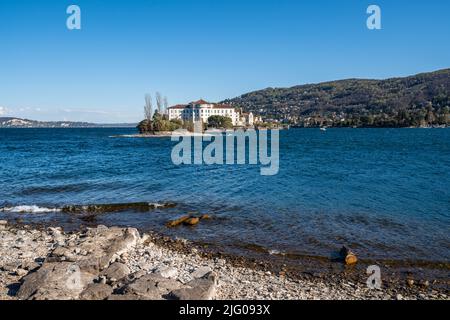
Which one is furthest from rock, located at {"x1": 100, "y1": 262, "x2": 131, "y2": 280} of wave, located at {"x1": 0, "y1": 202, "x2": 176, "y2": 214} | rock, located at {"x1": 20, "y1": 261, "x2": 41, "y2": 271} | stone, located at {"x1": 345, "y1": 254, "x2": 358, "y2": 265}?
wave, located at {"x1": 0, "y1": 202, "x2": 176, "y2": 214}

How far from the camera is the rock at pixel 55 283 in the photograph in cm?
1037

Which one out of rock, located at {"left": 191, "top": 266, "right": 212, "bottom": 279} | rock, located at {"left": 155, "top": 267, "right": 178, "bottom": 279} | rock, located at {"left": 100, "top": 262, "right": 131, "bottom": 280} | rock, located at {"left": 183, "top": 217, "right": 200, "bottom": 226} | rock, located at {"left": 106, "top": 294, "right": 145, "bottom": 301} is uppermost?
rock, located at {"left": 106, "top": 294, "right": 145, "bottom": 301}

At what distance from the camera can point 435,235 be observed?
1839cm

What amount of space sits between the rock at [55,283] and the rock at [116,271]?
498 mm

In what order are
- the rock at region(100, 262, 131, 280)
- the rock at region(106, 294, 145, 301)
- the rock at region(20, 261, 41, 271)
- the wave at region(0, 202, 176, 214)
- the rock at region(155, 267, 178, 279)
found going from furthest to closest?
the wave at region(0, 202, 176, 214), the rock at region(20, 261, 41, 271), the rock at region(155, 267, 178, 279), the rock at region(100, 262, 131, 280), the rock at region(106, 294, 145, 301)

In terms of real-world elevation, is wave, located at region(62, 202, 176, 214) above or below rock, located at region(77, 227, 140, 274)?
below

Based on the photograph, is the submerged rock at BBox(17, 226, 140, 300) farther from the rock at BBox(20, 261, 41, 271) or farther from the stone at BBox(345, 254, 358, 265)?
the stone at BBox(345, 254, 358, 265)

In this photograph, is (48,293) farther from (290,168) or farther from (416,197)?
(290,168)

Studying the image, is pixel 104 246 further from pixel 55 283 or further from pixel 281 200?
pixel 281 200

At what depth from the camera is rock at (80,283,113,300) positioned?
1039 cm

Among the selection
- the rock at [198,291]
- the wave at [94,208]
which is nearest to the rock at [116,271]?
the rock at [198,291]

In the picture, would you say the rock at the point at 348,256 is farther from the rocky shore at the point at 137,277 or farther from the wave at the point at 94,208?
the wave at the point at 94,208
